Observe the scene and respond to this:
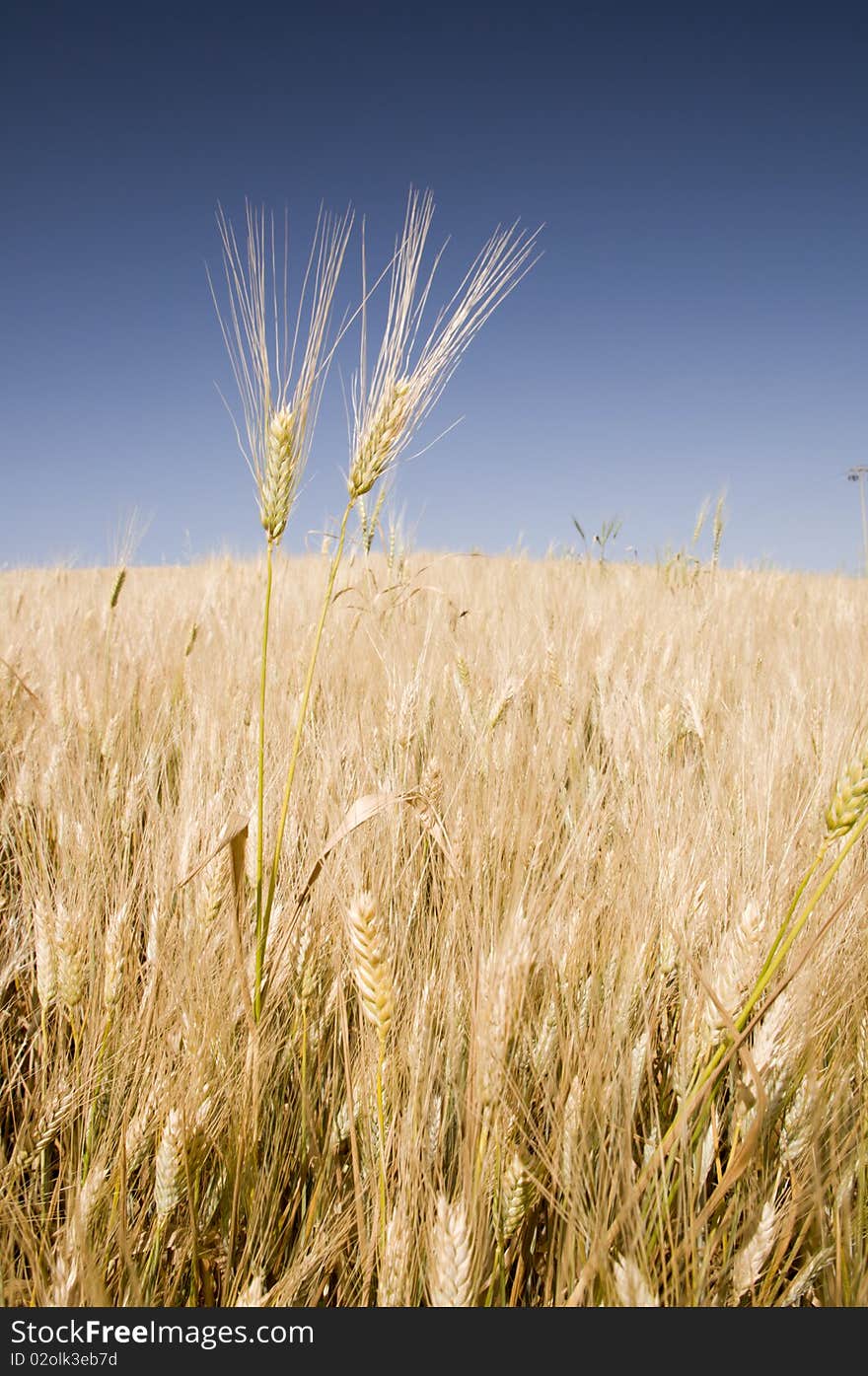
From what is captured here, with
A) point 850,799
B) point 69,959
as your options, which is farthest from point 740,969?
point 69,959

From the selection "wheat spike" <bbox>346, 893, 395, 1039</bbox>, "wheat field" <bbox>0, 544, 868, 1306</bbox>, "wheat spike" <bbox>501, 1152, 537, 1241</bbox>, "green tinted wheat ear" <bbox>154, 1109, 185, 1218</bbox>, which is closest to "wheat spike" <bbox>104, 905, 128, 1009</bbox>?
"wheat field" <bbox>0, 544, 868, 1306</bbox>

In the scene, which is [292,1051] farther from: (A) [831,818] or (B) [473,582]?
(B) [473,582]

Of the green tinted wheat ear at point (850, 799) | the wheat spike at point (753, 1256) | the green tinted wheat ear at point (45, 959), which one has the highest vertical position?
the green tinted wheat ear at point (850, 799)

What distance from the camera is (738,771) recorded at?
1261mm

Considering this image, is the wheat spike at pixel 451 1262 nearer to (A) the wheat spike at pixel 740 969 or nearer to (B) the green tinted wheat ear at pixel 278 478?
(A) the wheat spike at pixel 740 969

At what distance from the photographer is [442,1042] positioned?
742 millimetres

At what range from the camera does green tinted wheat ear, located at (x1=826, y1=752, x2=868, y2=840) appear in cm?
50

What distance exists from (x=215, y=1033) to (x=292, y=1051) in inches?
5.4

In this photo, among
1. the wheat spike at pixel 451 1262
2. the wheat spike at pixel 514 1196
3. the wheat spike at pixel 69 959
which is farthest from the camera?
the wheat spike at pixel 69 959

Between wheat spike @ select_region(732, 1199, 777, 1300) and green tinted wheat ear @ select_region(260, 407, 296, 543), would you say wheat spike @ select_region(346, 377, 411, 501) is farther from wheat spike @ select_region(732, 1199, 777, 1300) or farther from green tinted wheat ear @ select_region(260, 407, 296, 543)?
wheat spike @ select_region(732, 1199, 777, 1300)

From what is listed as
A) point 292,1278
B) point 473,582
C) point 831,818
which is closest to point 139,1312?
point 292,1278

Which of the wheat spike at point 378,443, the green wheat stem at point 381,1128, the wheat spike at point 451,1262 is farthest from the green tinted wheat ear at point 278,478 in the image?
the wheat spike at point 451,1262

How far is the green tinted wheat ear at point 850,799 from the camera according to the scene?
50 cm

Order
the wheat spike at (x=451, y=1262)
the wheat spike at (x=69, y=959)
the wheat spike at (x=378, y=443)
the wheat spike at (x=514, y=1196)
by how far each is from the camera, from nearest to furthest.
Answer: the wheat spike at (x=451, y=1262) < the wheat spike at (x=514, y=1196) < the wheat spike at (x=69, y=959) < the wheat spike at (x=378, y=443)
